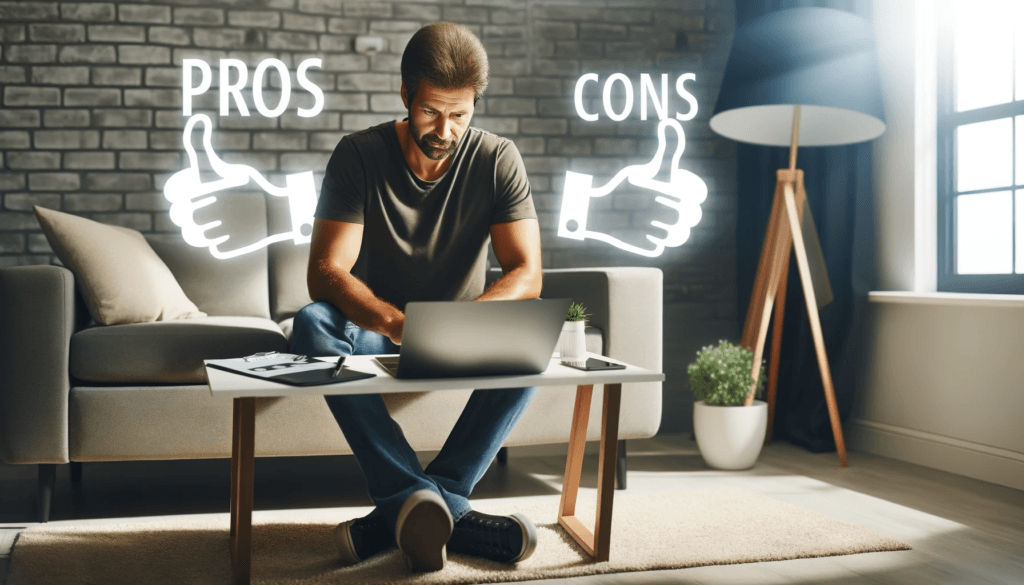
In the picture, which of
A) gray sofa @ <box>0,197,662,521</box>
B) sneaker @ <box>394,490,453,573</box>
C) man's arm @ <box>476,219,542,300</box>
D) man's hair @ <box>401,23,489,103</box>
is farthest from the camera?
gray sofa @ <box>0,197,662,521</box>

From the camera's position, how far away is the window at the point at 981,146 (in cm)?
260

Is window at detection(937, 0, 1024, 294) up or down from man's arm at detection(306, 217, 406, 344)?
up

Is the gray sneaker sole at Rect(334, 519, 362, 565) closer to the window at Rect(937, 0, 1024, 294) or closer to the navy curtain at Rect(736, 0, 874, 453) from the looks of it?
the navy curtain at Rect(736, 0, 874, 453)

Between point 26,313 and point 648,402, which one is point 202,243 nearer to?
point 26,313

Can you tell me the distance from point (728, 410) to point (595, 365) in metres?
1.25

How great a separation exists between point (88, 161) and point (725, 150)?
2434mm

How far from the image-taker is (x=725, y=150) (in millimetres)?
3529

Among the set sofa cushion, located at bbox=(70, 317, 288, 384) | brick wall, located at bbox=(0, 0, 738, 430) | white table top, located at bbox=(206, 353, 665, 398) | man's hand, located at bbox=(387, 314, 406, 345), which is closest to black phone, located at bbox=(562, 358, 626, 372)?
white table top, located at bbox=(206, 353, 665, 398)

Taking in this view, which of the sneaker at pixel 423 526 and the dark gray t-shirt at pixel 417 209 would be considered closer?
the sneaker at pixel 423 526

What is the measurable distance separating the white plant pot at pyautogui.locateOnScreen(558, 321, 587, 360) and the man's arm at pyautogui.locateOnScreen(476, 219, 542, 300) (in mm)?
275

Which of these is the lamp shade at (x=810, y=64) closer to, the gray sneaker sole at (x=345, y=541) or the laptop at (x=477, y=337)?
the laptop at (x=477, y=337)

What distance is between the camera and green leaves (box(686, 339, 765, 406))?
2.69 m

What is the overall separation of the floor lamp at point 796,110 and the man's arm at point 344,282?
58.0 inches

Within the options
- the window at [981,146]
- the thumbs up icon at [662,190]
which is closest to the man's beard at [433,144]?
the thumbs up icon at [662,190]
